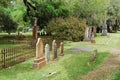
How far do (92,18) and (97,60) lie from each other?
29962 mm

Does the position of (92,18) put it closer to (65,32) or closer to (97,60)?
(65,32)

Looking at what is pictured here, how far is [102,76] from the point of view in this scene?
14.5m

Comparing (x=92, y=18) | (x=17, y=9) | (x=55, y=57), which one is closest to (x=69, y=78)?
(x=55, y=57)

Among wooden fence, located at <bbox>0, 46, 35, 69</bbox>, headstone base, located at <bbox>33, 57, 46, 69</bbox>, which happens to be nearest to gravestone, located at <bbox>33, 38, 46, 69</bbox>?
headstone base, located at <bbox>33, 57, 46, 69</bbox>

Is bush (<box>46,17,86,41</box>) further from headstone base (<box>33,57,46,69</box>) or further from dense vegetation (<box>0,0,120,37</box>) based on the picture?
headstone base (<box>33,57,46,69</box>)

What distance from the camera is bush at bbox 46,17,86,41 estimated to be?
34.7m

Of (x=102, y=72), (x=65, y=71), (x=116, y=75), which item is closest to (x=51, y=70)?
(x=65, y=71)

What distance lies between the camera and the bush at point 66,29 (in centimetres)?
3467

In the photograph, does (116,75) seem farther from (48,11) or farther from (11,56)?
(48,11)

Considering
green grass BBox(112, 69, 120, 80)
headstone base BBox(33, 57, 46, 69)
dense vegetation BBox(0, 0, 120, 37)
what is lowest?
green grass BBox(112, 69, 120, 80)

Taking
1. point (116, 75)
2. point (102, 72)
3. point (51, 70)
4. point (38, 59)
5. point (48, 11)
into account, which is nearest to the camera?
point (116, 75)

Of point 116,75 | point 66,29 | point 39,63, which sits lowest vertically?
point 116,75

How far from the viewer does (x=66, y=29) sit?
3528 cm

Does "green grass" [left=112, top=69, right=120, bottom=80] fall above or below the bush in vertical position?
below
